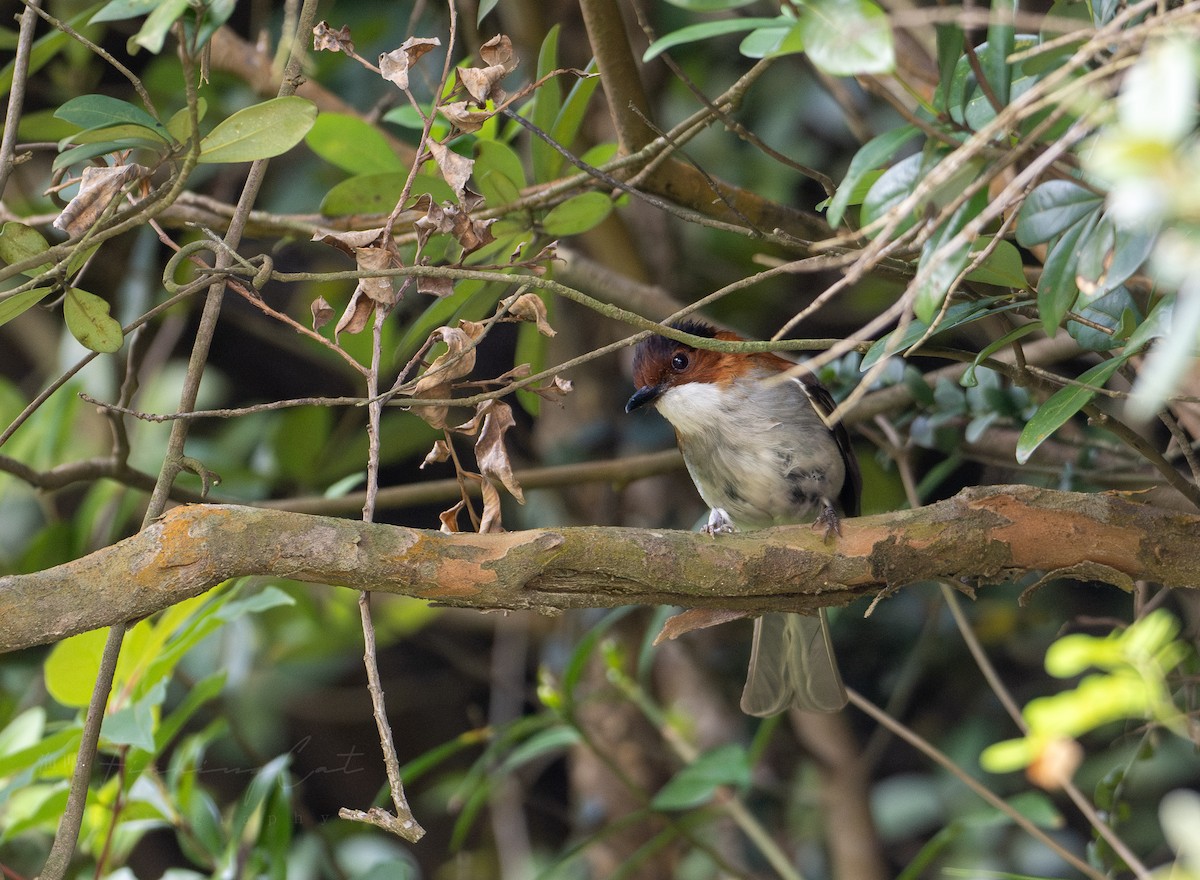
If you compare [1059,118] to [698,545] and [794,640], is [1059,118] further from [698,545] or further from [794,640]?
[794,640]

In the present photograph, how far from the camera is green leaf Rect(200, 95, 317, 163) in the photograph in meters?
1.86

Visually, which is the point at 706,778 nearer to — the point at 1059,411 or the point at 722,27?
the point at 1059,411

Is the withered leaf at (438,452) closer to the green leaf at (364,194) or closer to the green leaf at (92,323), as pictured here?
the green leaf at (92,323)

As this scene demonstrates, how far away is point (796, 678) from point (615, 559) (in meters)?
1.48

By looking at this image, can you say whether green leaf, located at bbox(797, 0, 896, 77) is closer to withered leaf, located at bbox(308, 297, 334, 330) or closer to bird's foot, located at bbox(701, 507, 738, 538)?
withered leaf, located at bbox(308, 297, 334, 330)

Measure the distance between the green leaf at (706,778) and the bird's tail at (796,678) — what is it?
15cm

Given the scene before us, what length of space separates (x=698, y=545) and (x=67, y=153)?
1.21 meters

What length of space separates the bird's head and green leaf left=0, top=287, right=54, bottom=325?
73.9 inches

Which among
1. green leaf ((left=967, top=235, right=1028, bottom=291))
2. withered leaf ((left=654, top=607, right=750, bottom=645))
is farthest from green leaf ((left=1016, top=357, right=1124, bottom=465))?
withered leaf ((left=654, top=607, right=750, bottom=645))

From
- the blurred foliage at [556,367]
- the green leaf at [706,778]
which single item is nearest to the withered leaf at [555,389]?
the blurred foliage at [556,367]

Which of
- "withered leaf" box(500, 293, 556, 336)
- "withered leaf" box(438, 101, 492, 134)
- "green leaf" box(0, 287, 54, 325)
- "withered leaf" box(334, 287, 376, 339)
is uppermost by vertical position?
"withered leaf" box(438, 101, 492, 134)

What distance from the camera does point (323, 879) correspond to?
16.2 feet

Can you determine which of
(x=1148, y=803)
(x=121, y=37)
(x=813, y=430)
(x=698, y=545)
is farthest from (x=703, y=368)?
(x=121, y=37)

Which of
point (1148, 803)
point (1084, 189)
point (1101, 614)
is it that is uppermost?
point (1084, 189)
